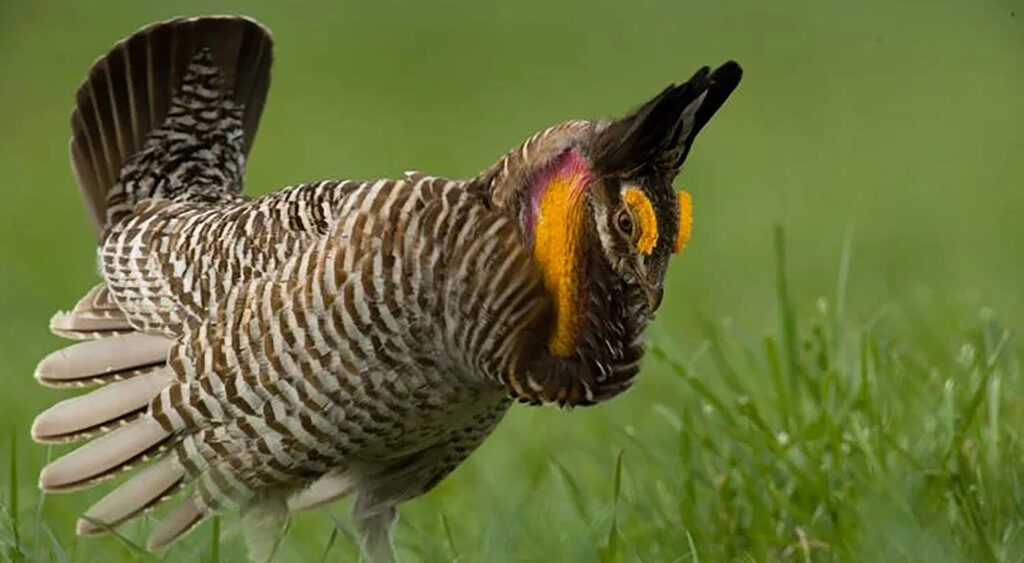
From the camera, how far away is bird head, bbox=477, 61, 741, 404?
3.68m

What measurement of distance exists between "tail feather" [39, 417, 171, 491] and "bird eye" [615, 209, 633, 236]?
1037 millimetres

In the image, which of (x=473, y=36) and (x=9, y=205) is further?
(x=473, y=36)

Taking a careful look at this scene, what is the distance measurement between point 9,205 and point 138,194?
5.98 meters

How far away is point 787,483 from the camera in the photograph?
388 cm

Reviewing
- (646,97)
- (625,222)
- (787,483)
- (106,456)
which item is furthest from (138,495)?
(646,97)

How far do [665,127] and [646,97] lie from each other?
27.5 ft

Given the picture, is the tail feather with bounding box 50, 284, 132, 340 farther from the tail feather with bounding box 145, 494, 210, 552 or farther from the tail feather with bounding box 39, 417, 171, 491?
the tail feather with bounding box 145, 494, 210, 552

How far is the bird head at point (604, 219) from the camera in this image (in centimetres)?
368

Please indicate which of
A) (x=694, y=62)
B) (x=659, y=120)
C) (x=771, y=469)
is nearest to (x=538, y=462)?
(x=771, y=469)

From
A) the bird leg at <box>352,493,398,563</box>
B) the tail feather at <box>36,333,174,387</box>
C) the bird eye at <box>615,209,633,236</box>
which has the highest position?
the bird eye at <box>615,209,633,236</box>

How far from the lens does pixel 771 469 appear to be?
3910mm

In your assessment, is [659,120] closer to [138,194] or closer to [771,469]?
[771,469]

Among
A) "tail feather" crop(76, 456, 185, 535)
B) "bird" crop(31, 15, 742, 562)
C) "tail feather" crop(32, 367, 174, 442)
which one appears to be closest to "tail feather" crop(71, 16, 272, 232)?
"bird" crop(31, 15, 742, 562)

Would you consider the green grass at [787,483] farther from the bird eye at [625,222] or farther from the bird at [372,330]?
the bird eye at [625,222]
